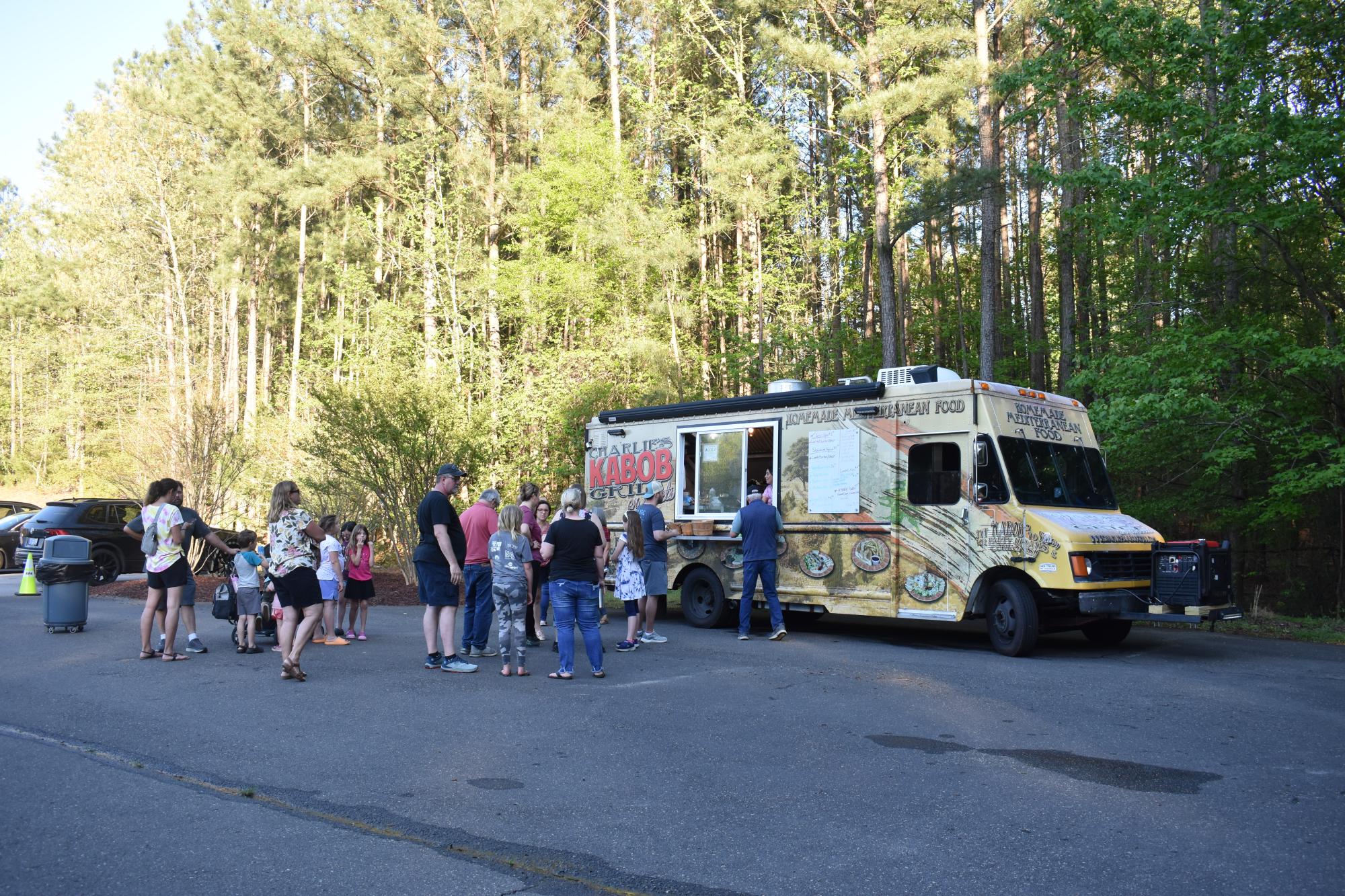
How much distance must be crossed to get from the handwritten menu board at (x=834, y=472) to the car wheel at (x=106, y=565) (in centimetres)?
1641

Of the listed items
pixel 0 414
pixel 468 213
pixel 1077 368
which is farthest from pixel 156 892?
pixel 0 414

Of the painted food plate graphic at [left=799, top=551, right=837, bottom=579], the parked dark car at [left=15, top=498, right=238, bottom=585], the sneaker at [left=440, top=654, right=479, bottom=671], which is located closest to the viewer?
the sneaker at [left=440, top=654, right=479, bottom=671]

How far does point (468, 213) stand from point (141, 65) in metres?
18.5

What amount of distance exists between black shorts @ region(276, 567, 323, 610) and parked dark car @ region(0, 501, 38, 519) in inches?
969

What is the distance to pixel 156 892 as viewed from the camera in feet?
13.7

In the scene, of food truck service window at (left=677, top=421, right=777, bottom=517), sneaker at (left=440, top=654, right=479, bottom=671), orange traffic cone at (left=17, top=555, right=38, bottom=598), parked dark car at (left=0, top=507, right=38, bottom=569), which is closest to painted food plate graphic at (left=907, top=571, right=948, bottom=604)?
food truck service window at (left=677, top=421, right=777, bottom=517)

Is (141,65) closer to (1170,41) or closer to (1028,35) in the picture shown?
(1028,35)

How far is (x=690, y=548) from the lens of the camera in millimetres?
14359

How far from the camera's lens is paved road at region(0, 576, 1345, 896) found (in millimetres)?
4512

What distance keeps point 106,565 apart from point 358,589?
12861 millimetres

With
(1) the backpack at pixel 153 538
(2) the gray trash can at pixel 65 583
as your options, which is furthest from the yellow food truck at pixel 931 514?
(2) the gray trash can at pixel 65 583

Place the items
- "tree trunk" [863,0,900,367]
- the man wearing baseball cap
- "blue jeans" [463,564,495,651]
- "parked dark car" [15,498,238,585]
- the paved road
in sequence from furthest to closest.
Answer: "tree trunk" [863,0,900,367] < "parked dark car" [15,498,238,585] < the man wearing baseball cap < "blue jeans" [463,564,495,651] < the paved road

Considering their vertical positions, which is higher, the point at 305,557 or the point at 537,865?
Answer: the point at 305,557

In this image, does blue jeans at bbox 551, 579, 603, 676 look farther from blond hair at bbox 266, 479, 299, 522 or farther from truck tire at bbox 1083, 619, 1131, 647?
truck tire at bbox 1083, 619, 1131, 647
